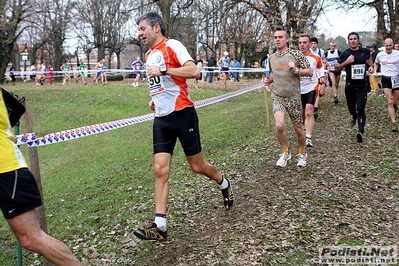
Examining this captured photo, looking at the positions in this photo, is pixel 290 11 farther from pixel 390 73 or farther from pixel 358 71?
pixel 358 71

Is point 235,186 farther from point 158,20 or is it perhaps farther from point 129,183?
point 158,20

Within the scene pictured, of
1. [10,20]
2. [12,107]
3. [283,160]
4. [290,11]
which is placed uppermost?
[10,20]

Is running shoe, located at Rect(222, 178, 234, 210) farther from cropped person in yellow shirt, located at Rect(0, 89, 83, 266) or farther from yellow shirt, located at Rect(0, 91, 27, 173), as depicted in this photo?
yellow shirt, located at Rect(0, 91, 27, 173)

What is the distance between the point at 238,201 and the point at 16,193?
3.59 m

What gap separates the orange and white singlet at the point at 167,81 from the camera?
15.3 feet

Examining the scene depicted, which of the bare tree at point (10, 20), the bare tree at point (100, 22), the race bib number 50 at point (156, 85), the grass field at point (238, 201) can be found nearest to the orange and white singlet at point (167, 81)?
the race bib number 50 at point (156, 85)

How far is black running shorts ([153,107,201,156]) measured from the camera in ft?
15.4

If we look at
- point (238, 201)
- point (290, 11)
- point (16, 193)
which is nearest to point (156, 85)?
point (16, 193)

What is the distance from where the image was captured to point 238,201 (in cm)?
611

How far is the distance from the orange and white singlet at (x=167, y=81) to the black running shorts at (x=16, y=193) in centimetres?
185

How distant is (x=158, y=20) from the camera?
4719mm

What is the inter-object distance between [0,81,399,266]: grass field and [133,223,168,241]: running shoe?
13.1 inches

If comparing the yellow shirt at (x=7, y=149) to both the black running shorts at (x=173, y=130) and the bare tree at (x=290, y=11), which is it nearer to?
the black running shorts at (x=173, y=130)

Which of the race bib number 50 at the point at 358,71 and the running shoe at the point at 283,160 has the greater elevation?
the race bib number 50 at the point at 358,71
